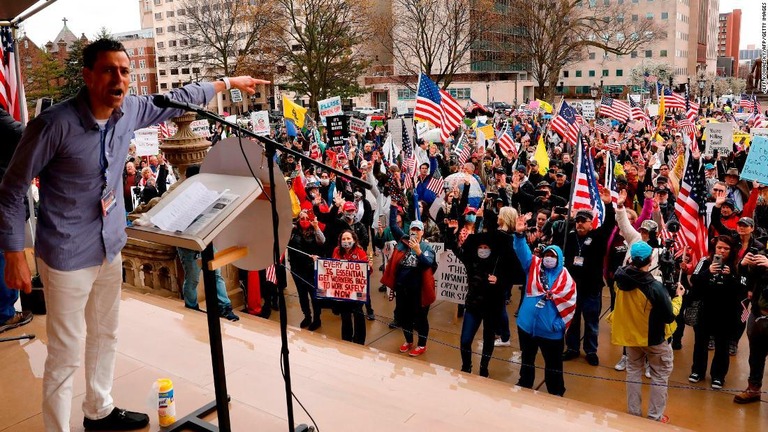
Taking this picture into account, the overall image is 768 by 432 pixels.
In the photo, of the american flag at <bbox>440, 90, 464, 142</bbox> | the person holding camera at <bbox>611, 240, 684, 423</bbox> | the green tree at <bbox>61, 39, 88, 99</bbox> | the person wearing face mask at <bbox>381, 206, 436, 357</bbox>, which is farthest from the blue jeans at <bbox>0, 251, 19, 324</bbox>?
the green tree at <bbox>61, 39, 88, 99</bbox>

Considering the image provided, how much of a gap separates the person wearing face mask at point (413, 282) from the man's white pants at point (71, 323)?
4692 mm

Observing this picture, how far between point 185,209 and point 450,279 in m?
5.63

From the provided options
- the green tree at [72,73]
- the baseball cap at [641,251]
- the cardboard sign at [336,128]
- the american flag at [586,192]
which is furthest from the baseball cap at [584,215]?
the green tree at [72,73]

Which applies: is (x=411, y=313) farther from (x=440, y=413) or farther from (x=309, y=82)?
Result: (x=309, y=82)

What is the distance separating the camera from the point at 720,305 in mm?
6863

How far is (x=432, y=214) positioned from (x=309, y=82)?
123 ft

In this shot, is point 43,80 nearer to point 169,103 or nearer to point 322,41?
point 322,41

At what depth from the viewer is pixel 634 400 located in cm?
612

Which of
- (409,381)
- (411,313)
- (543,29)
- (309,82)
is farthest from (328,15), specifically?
(409,381)

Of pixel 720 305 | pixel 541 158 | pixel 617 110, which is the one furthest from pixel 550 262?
pixel 617 110

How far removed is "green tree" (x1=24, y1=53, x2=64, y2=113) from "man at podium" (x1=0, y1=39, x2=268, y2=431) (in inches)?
1979

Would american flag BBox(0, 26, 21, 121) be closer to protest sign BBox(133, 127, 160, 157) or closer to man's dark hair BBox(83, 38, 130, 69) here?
man's dark hair BBox(83, 38, 130, 69)

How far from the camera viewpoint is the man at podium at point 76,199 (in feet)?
9.22

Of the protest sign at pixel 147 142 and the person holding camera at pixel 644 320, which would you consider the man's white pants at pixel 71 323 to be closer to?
the person holding camera at pixel 644 320
